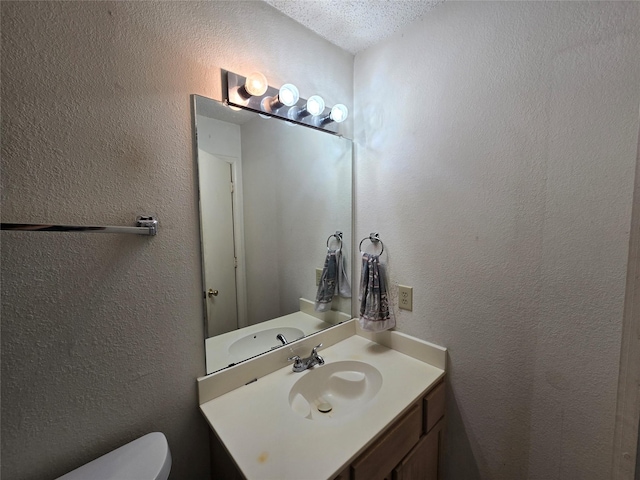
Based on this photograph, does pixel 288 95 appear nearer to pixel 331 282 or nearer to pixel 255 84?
pixel 255 84

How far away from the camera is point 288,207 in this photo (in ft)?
4.33

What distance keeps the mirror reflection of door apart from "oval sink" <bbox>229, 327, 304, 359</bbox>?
8cm

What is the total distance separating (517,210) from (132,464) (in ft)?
4.77

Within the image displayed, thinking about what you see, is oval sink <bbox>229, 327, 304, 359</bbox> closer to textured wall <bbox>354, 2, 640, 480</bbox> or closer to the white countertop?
the white countertop

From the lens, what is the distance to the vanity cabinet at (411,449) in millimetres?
807

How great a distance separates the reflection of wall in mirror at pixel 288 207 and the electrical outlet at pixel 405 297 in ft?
1.04

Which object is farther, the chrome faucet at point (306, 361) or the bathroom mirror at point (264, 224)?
the chrome faucet at point (306, 361)

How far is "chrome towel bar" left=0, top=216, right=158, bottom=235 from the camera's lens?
0.57 m

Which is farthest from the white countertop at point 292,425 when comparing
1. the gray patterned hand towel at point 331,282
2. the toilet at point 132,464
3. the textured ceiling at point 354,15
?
the textured ceiling at point 354,15

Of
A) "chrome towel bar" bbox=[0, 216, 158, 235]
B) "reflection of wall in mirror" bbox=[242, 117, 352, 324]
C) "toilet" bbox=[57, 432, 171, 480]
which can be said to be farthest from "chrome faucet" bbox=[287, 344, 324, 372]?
"chrome towel bar" bbox=[0, 216, 158, 235]

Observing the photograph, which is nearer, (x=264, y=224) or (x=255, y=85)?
(x=255, y=85)

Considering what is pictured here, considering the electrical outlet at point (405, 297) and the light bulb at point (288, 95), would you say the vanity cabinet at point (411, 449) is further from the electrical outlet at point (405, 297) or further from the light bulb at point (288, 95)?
the light bulb at point (288, 95)

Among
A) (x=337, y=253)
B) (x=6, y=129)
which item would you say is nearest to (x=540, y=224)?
(x=337, y=253)

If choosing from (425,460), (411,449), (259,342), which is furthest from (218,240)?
(425,460)
